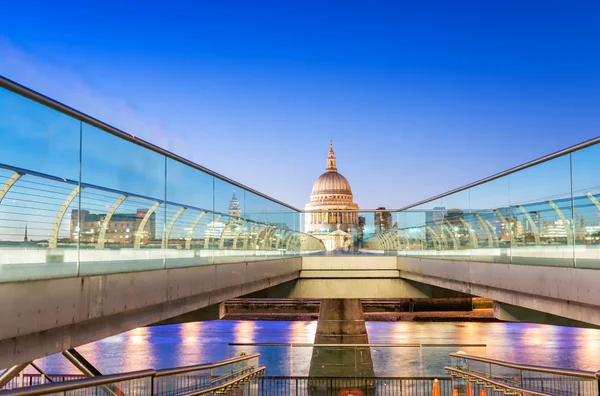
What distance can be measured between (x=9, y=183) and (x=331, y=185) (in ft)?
482

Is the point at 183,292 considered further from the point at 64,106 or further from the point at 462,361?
the point at 462,361

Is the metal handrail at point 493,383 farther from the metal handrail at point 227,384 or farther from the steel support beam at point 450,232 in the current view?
the metal handrail at point 227,384

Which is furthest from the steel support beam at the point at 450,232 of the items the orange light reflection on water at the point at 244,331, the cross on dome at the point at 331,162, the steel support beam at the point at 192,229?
the cross on dome at the point at 331,162

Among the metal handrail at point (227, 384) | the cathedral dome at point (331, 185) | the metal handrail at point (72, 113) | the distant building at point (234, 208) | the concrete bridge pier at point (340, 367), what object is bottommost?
the concrete bridge pier at point (340, 367)

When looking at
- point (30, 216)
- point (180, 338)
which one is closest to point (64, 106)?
point (30, 216)

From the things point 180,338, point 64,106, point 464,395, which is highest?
point 64,106

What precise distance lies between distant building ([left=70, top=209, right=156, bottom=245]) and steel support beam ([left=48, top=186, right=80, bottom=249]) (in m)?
0.12

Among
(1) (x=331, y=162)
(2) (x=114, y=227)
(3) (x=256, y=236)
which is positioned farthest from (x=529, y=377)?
(1) (x=331, y=162)

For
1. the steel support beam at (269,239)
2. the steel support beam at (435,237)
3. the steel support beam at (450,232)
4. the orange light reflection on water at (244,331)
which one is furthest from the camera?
the orange light reflection on water at (244,331)

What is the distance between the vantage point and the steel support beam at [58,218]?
5264 millimetres

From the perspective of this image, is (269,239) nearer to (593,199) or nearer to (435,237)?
(435,237)

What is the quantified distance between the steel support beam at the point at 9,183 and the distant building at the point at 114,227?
852 mm

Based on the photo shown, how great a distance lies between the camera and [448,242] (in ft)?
46.3

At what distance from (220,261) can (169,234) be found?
2.57 meters
